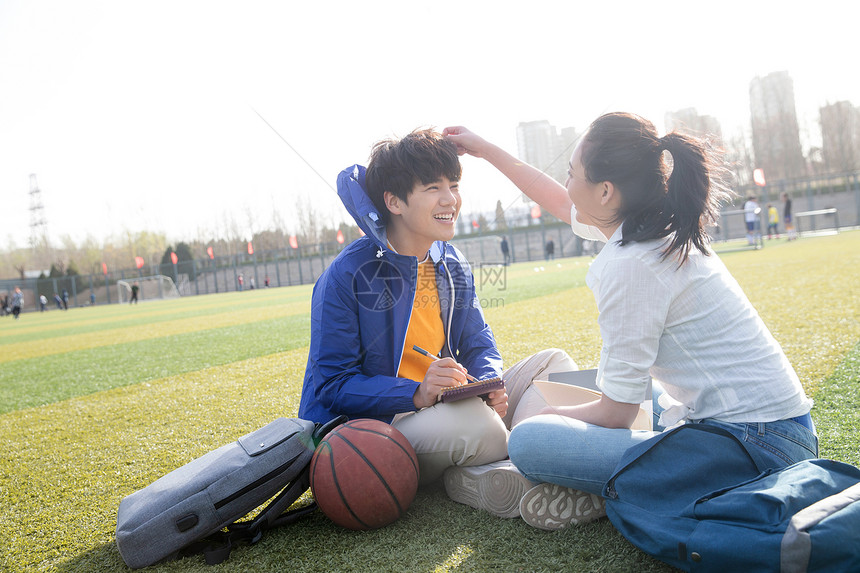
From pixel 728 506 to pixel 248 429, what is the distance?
3.28 meters

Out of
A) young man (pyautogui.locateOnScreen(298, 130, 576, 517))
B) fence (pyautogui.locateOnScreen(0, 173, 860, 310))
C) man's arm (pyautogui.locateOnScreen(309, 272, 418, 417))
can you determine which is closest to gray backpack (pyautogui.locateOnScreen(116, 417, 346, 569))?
man's arm (pyautogui.locateOnScreen(309, 272, 418, 417))

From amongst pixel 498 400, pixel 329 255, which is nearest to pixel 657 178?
pixel 498 400

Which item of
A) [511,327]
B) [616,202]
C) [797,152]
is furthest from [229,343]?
[797,152]

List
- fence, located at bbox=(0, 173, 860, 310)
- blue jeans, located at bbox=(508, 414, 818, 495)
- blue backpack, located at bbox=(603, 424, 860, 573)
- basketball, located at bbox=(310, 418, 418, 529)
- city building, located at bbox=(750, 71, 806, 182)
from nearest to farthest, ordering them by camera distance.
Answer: blue backpack, located at bbox=(603, 424, 860, 573) → blue jeans, located at bbox=(508, 414, 818, 495) → basketball, located at bbox=(310, 418, 418, 529) → fence, located at bbox=(0, 173, 860, 310) → city building, located at bbox=(750, 71, 806, 182)

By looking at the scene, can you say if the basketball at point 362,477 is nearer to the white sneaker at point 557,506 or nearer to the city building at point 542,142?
the white sneaker at point 557,506

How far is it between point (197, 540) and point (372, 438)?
0.77 m

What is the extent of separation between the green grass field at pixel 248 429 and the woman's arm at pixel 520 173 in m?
1.47

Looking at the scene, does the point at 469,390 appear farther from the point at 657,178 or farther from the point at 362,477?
the point at 657,178

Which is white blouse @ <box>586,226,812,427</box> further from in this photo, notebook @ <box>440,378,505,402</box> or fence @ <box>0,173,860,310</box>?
fence @ <box>0,173,860,310</box>

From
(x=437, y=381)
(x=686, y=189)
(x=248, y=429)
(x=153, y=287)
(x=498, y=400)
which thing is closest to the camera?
(x=686, y=189)

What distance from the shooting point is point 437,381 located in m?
2.44

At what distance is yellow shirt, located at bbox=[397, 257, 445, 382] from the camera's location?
9.18 feet

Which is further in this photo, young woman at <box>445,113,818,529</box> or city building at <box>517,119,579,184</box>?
city building at <box>517,119,579,184</box>

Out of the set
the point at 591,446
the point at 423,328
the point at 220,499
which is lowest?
the point at 220,499
